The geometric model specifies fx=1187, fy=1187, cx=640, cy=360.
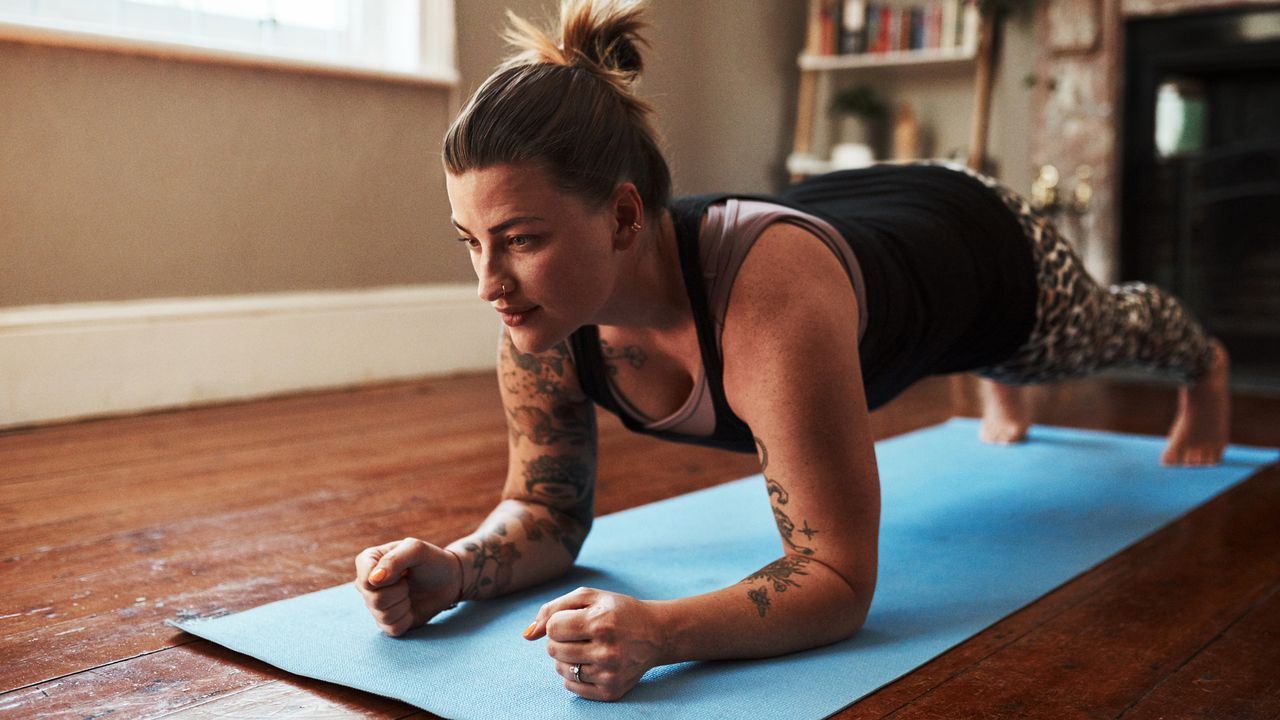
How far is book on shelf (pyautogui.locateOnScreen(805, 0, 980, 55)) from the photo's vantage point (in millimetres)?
4371

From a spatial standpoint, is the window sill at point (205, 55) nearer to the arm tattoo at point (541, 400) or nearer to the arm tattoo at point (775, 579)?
the arm tattoo at point (541, 400)

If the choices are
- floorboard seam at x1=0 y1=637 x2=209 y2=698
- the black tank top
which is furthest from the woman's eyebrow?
floorboard seam at x1=0 y1=637 x2=209 y2=698

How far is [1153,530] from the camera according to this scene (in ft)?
5.96

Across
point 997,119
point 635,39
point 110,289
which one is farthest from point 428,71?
point 635,39

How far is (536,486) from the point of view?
59.5 inches

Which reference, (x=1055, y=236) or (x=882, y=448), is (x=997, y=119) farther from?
(x=1055, y=236)

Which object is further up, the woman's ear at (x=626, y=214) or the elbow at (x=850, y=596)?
the woman's ear at (x=626, y=214)

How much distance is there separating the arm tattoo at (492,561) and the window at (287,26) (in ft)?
6.42

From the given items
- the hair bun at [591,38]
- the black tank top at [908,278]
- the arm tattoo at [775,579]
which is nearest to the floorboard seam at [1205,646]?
the arm tattoo at [775,579]

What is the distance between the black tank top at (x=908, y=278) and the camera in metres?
1.41

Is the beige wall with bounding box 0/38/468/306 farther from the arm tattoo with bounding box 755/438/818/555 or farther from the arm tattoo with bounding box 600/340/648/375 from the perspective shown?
the arm tattoo with bounding box 755/438/818/555

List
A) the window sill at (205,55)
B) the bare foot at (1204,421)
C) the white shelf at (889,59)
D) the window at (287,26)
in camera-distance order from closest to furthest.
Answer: the bare foot at (1204,421) < the window sill at (205,55) < the window at (287,26) < the white shelf at (889,59)

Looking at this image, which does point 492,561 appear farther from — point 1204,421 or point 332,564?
point 1204,421

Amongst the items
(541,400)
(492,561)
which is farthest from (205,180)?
(492,561)
